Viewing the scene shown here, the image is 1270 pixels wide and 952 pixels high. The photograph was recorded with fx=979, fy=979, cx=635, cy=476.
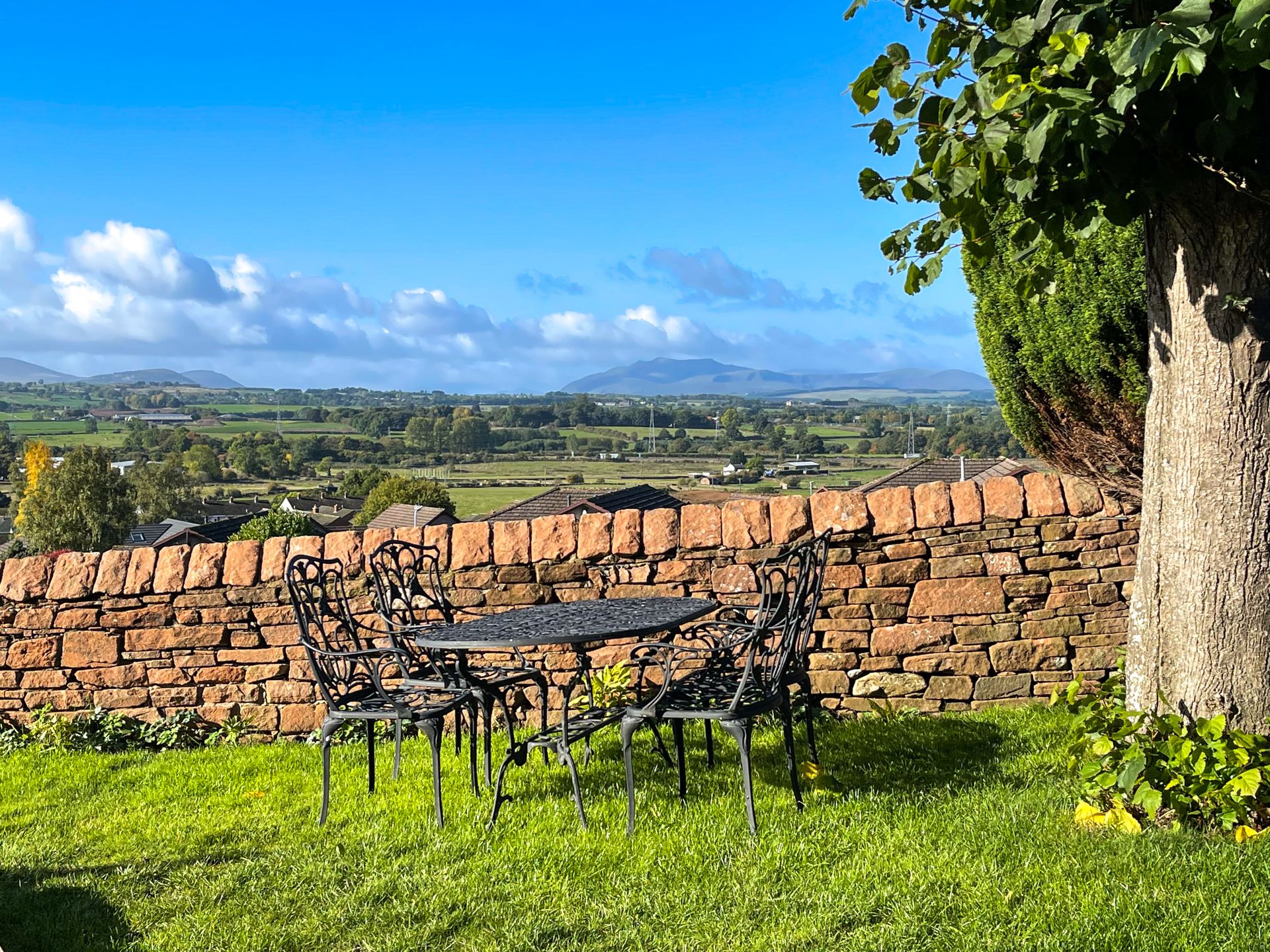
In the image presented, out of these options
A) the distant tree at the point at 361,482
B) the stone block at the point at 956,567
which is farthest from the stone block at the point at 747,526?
the distant tree at the point at 361,482

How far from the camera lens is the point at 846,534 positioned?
218 inches

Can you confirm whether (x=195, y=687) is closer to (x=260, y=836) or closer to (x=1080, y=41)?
(x=260, y=836)

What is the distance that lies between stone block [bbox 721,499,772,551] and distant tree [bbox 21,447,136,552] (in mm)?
47594

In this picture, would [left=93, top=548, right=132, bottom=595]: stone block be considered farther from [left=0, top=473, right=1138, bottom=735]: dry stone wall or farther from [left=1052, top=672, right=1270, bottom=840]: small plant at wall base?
[left=1052, top=672, right=1270, bottom=840]: small plant at wall base

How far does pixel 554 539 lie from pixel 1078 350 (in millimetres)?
3242

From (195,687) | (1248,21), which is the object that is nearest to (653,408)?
(195,687)

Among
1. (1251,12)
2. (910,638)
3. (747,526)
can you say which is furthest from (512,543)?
(1251,12)

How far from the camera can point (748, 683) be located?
13.1 ft

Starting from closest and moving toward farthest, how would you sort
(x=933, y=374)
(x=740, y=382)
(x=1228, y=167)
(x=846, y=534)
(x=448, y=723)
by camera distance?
(x=1228, y=167), (x=846, y=534), (x=448, y=723), (x=933, y=374), (x=740, y=382)

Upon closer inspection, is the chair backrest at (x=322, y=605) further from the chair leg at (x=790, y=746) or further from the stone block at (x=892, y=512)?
the stone block at (x=892, y=512)

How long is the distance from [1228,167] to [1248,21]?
Answer: 1.23 m

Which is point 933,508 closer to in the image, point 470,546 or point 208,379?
point 470,546

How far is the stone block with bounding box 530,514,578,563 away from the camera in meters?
5.77

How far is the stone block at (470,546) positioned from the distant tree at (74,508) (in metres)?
46.5
